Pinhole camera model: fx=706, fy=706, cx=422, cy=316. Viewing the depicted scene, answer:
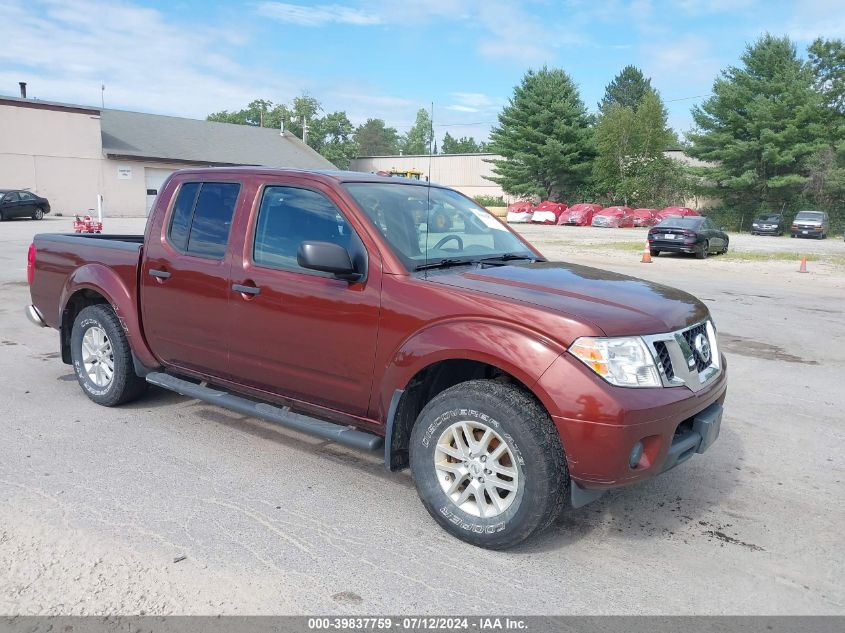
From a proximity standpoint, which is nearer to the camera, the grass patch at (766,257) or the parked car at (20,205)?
the grass patch at (766,257)

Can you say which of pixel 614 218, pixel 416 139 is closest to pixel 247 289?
pixel 614 218

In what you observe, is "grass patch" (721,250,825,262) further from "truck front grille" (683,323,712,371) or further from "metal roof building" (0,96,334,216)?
"metal roof building" (0,96,334,216)

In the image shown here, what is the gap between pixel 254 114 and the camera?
9981 cm

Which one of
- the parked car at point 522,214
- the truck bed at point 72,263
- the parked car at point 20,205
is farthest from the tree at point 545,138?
the truck bed at point 72,263

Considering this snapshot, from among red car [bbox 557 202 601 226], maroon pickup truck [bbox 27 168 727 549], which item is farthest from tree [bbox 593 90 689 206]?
maroon pickup truck [bbox 27 168 727 549]

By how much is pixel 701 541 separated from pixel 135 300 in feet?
13.4

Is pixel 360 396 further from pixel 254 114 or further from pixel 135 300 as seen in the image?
pixel 254 114

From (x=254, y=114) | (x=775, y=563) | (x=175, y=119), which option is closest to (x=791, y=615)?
(x=775, y=563)

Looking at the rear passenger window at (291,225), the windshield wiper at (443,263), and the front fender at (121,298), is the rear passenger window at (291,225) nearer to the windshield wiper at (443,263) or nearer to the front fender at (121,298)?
the windshield wiper at (443,263)

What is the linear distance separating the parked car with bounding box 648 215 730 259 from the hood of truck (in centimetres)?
2001

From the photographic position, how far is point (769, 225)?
41562mm

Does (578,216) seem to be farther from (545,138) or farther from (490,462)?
(490,462)

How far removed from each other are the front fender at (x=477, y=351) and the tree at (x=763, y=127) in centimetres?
4731

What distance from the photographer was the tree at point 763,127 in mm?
44594
